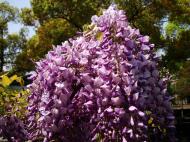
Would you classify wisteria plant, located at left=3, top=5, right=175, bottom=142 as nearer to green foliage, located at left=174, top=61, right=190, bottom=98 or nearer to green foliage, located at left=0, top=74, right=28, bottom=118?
green foliage, located at left=0, top=74, right=28, bottom=118

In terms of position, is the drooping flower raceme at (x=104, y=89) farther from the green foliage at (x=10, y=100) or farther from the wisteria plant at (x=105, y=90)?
the green foliage at (x=10, y=100)

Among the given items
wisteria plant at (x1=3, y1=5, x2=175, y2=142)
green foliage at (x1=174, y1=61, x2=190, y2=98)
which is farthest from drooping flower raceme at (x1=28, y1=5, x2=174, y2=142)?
green foliage at (x1=174, y1=61, x2=190, y2=98)

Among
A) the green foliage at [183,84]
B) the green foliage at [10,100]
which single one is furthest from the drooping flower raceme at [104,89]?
the green foliage at [183,84]

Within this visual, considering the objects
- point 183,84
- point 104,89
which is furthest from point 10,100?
point 183,84

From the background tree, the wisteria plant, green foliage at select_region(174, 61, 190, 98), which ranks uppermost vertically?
the background tree

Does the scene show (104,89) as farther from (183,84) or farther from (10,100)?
(183,84)

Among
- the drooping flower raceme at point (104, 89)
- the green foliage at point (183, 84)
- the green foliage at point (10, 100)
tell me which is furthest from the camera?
the green foliage at point (183, 84)

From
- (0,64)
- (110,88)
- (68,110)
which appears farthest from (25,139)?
(0,64)

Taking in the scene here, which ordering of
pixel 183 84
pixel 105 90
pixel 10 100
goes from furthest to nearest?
pixel 183 84 < pixel 10 100 < pixel 105 90

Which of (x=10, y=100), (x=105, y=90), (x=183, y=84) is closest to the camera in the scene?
(x=105, y=90)
